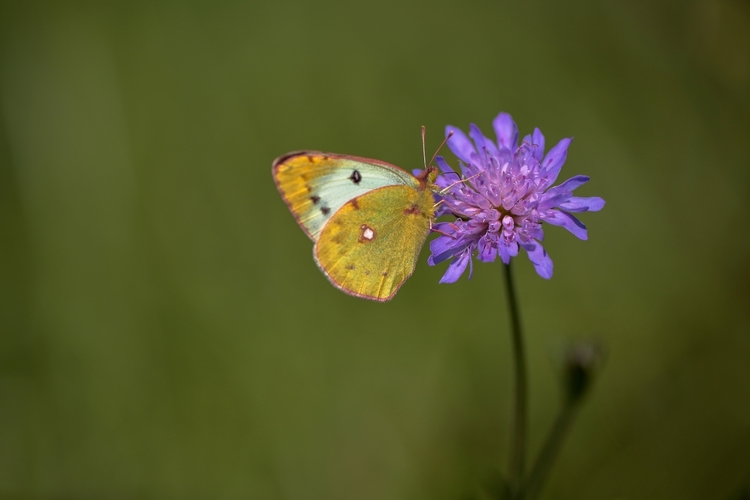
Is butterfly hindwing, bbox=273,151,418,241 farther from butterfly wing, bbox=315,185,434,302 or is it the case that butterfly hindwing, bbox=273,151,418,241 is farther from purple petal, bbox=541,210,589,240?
purple petal, bbox=541,210,589,240

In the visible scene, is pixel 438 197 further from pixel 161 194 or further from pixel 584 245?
pixel 161 194

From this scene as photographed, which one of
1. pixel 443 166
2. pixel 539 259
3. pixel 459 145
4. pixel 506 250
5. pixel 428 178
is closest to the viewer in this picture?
pixel 506 250

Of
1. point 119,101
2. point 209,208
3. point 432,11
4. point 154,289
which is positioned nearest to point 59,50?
point 119,101

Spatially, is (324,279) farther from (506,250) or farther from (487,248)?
(506,250)

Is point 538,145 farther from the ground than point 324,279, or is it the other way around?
point 538,145

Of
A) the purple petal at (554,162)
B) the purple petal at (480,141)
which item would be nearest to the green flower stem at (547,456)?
the purple petal at (554,162)

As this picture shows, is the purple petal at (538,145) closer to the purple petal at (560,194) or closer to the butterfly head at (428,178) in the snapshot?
the purple petal at (560,194)

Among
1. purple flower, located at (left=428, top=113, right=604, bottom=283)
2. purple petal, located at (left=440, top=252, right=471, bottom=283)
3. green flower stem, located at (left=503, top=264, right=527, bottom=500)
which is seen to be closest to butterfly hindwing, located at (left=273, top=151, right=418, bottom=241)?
purple flower, located at (left=428, top=113, right=604, bottom=283)

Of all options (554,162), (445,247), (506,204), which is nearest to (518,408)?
(445,247)
